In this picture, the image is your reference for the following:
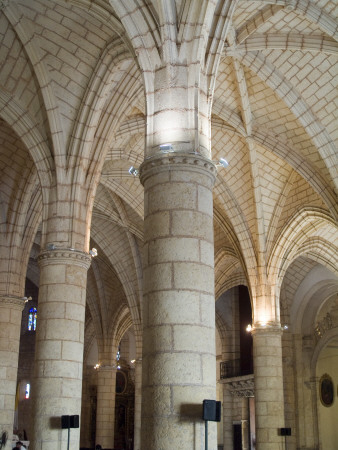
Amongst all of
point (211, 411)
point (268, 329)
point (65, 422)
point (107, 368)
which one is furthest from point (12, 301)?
point (107, 368)

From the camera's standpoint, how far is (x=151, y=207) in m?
8.12

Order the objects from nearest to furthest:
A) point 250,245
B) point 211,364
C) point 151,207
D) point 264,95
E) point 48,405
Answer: point 211,364
point 151,207
point 48,405
point 264,95
point 250,245

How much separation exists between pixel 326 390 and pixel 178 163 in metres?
19.6

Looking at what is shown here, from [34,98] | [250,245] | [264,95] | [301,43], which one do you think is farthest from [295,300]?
[34,98]

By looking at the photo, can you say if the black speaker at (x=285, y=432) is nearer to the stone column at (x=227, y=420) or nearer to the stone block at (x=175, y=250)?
the stone block at (x=175, y=250)

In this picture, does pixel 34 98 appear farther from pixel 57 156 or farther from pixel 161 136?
pixel 161 136

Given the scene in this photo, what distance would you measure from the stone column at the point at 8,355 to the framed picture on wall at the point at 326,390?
44.9ft

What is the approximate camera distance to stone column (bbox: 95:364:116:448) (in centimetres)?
2627

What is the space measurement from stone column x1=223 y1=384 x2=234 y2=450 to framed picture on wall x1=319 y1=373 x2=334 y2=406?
4.53 metres

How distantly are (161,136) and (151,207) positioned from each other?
38.6 inches

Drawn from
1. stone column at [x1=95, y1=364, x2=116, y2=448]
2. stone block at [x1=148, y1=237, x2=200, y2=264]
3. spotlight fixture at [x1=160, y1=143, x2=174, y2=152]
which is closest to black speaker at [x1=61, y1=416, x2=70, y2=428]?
stone block at [x1=148, y1=237, x2=200, y2=264]

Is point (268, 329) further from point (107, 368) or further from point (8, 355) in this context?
point (107, 368)

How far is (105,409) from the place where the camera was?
86.5ft

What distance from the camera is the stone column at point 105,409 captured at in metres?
26.3
